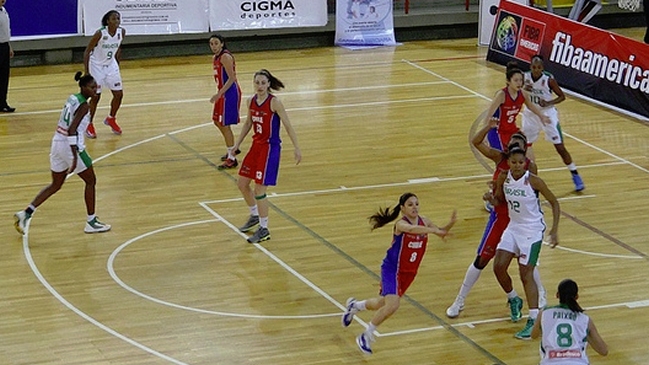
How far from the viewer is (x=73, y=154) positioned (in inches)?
505

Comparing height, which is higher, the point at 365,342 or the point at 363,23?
the point at 363,23

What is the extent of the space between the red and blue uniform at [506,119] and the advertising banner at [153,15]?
10.2 meters

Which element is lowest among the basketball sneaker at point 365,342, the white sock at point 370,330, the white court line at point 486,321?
the white court line at point 486,321

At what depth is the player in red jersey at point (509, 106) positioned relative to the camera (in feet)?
43.9

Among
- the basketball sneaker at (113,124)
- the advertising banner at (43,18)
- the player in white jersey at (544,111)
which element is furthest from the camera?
the advertising banner at (43,18)

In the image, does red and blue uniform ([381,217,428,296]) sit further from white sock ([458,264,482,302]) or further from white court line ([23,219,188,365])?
white court line ([23,219,188,365])

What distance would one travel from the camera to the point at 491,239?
35.7ft

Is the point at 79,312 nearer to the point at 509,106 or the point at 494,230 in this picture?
the point at 494,230

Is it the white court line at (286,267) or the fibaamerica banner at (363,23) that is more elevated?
the fibaamerica banner at (363,23)

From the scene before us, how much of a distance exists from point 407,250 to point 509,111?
4085 millimetres

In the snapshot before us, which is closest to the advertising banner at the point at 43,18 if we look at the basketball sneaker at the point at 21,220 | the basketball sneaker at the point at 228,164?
the basketball sneaker at the point at 228,164

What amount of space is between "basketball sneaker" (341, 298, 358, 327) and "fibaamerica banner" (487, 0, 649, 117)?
9.61 m

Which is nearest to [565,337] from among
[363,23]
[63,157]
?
[63,157]

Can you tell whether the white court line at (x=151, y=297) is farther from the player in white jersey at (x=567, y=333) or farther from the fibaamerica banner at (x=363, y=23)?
the fibaamerica banner at (x=363, y=23)
